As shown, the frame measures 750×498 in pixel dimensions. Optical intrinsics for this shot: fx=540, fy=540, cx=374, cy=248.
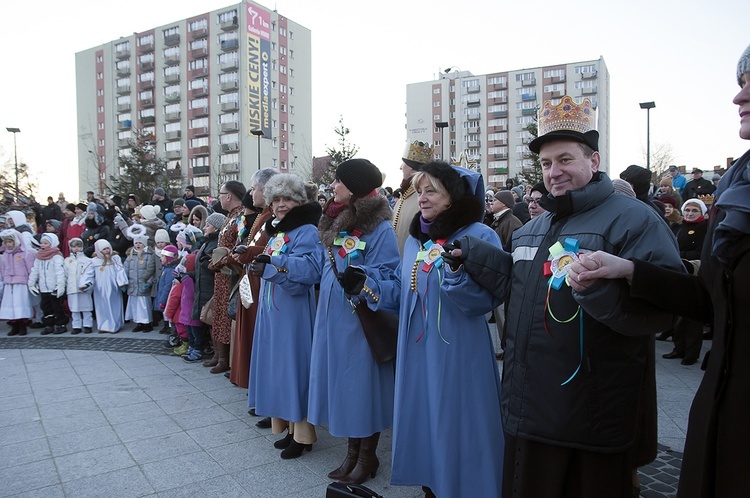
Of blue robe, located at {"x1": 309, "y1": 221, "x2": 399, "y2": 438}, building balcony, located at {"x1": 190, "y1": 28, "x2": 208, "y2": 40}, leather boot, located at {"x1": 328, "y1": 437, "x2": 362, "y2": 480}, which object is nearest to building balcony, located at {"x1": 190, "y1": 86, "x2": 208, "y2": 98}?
building balcony, located at {"x1": 190, "y1": 28, "x2": 208, "y2": 40}

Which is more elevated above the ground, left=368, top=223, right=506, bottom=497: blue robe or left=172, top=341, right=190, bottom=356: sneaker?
left=368, top=223, right=506, bottom=497: blue robe

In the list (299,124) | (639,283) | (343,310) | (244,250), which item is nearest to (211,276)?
(244,250)

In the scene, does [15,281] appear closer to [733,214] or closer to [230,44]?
[733,214]

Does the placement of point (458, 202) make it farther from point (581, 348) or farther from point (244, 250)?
point (244, 250)

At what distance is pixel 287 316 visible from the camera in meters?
4.48

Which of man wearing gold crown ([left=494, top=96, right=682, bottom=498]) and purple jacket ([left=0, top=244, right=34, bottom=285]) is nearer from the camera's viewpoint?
man wearing gold crown ([left=494, top=96, right=682, bottom=498])

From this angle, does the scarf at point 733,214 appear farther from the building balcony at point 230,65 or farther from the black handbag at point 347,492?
the building balcony at point 230,65

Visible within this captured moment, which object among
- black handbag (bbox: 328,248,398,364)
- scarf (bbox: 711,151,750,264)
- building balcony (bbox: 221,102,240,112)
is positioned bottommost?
black handbag (bbox: 328,248,398,364)

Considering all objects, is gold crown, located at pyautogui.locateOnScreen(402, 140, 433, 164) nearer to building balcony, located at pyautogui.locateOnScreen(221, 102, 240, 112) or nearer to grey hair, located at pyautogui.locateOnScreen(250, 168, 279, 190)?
grey hair, located at pyautogui.locateOnScreen(250, 168, 279, 190)

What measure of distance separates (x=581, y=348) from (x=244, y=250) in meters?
3.07

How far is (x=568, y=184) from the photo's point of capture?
2451mm

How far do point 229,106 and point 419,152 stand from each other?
7078 cm

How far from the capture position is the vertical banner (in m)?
68.3

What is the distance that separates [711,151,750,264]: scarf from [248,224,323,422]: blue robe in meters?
3.12
